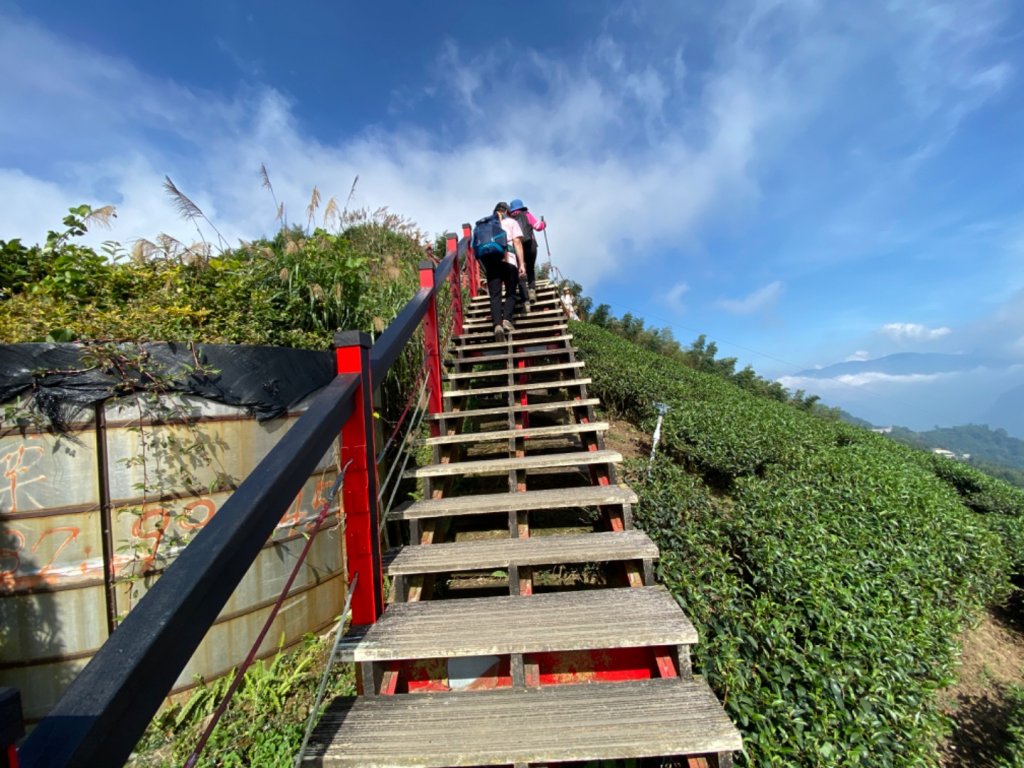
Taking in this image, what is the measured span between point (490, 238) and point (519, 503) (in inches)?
132

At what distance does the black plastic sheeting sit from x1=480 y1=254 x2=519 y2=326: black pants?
2.49 meters

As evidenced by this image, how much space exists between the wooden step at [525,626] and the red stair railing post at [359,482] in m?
0.13

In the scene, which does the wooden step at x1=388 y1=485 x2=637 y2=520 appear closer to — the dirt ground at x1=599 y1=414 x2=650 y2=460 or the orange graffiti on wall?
the orange graffiti on wall

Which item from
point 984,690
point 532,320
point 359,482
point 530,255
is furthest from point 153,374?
point 984,690

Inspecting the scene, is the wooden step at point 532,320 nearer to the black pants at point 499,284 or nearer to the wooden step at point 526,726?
the black pants at point 499,284

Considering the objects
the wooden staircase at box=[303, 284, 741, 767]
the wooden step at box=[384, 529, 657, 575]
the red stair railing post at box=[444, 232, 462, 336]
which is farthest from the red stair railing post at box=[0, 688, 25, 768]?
the red stair railing post at box=[444, 232, 462, 336]

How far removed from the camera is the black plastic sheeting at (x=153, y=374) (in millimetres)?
2281

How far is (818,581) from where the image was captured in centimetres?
247

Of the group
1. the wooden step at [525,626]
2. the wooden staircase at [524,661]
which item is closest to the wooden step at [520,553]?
the wooden staircase at [524,661]

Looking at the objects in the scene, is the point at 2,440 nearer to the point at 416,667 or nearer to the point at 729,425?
the point at 416,667

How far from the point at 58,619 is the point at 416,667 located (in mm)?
1987

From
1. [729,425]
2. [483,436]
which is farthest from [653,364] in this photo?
[483,436]

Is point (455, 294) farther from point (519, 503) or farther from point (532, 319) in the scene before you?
point (519, 503)

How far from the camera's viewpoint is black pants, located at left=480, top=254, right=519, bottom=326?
16.8 feet
